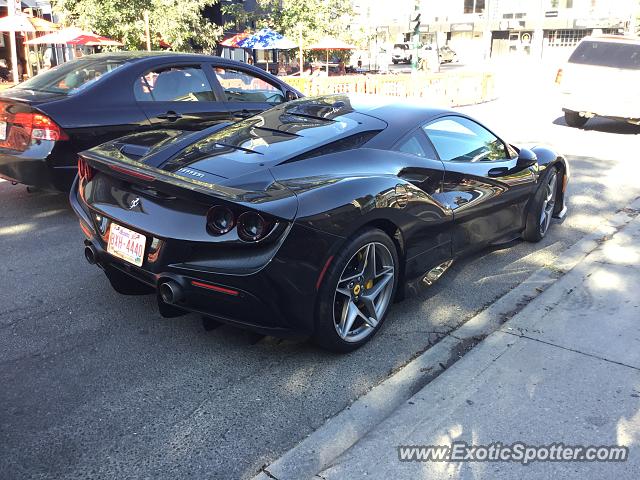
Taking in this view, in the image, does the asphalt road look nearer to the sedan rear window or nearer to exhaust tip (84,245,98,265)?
exhaust tip (84,245,98,265)

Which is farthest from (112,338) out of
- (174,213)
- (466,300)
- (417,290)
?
(466,300)

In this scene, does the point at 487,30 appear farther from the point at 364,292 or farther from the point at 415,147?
the point at 364,292

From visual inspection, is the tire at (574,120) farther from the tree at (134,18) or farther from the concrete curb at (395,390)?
the tree at (134,18)

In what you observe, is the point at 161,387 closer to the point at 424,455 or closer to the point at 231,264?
the point at 231,264

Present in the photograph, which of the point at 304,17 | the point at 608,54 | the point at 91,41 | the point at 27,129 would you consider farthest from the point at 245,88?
the point at 304,17

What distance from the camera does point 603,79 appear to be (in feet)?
42.1

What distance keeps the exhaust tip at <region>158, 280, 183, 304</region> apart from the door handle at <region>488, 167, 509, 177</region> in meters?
2.66

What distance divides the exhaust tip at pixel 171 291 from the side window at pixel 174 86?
A: 11.7 ft

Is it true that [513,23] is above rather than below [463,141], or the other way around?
above

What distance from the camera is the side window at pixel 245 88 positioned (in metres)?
6.92

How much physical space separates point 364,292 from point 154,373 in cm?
128

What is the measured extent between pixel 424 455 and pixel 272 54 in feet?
136

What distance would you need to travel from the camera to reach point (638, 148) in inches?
438

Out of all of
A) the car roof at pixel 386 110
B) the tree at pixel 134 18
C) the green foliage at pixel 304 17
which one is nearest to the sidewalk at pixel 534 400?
the car roof at pixel 386 110
